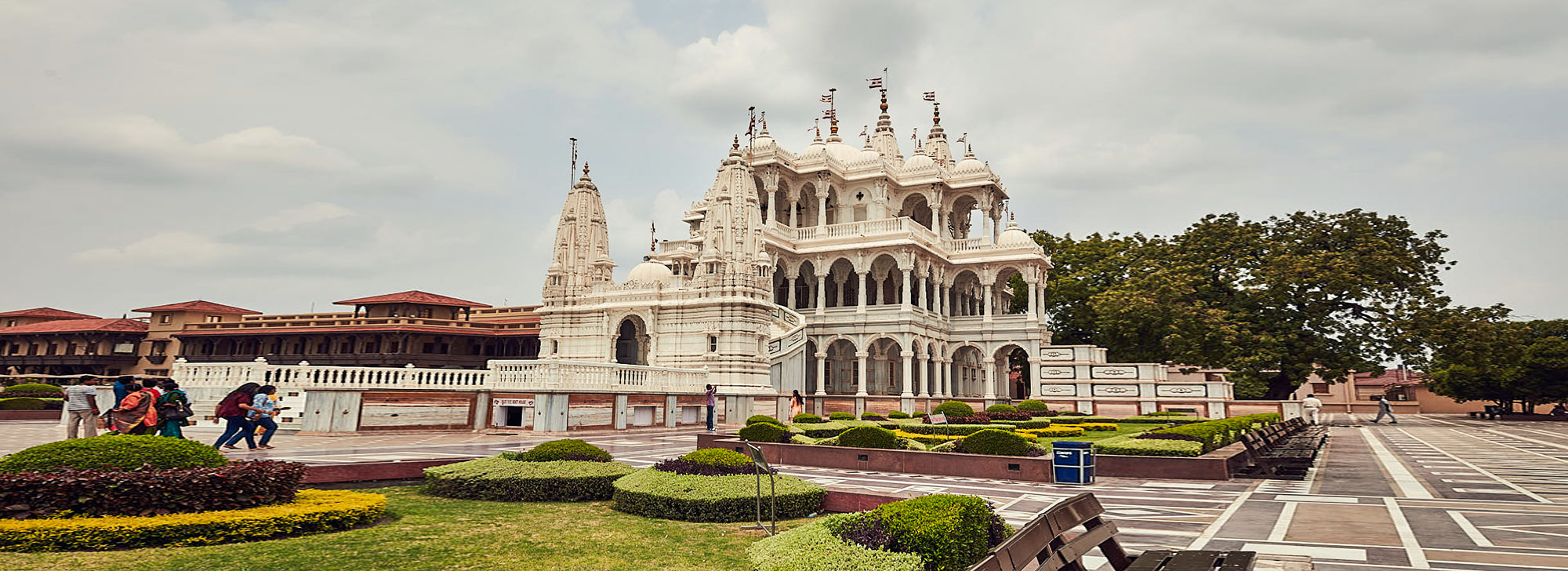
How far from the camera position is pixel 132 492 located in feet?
26.4

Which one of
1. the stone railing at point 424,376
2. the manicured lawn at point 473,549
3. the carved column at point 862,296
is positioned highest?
the carved column at point 862,296

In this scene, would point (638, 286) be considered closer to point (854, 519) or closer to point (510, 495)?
point (510, 495)

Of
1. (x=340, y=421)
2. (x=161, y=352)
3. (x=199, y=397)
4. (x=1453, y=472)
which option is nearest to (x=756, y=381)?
(x=340, y=421)

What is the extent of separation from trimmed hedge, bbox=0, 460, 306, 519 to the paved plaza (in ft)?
21.6

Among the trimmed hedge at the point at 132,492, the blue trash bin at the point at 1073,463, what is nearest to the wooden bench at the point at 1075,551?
the trimmed hedge at the point at 132,492

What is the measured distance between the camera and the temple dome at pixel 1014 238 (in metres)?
50.0

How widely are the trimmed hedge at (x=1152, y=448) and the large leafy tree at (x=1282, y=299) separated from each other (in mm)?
27805

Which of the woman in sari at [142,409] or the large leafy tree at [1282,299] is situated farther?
the large leafy tree at [1282,299]

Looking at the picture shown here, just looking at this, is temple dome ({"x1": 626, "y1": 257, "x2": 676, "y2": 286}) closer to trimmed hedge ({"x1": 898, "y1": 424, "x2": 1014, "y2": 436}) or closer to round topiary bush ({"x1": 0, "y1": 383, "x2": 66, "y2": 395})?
trimmed hedge ({"x1": 898, "y1": 424, "x2": 1014, "y2": 436})

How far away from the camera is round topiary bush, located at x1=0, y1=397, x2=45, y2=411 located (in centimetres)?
3234

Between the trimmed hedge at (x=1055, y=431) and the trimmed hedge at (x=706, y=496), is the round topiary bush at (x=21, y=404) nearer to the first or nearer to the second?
the trimmed hedge at (x=706, y=496)

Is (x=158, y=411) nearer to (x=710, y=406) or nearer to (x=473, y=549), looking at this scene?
(x=473, y=549)

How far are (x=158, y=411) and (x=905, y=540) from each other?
46.7 ft

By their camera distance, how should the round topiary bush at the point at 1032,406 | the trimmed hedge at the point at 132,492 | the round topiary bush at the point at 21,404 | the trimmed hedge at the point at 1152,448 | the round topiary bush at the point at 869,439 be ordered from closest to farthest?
the trimmed hedge at the point at 132,492
the trimmed hedge at the point at 1152,448
the round topiary bush at the point at 869,439
the round topiary bush at the point at 21,404
the round topiary bush at the point at 1032,406
